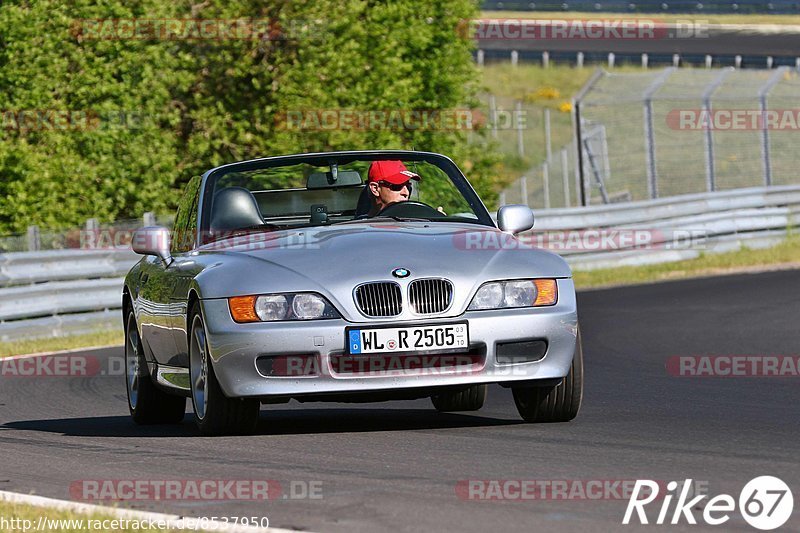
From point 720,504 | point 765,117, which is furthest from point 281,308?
point 765,117

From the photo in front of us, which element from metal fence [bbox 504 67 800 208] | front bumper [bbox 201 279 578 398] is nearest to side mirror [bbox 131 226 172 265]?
front bumper [bbox 201 279 578 398]

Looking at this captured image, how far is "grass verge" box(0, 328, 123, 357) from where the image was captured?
1784 cm

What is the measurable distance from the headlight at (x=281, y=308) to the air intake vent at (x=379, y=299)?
14cm

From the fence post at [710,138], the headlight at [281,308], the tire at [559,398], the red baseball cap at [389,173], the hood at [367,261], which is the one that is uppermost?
the red baseball cap at [389,173]

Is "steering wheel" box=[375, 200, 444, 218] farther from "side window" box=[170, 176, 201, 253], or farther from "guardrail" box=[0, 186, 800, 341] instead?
"guardrail" box=[0, 186, 800, 341]

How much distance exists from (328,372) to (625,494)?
92.7 inches

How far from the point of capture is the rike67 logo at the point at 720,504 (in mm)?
5395

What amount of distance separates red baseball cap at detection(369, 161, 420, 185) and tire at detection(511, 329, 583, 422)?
1.51 m

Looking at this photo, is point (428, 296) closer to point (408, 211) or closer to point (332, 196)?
point (408, 211)

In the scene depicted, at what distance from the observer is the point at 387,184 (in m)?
9.57

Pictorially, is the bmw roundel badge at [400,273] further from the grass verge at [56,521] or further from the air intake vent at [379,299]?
the grass verge at [56,521]

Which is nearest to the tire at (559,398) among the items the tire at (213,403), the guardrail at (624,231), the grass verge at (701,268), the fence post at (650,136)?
the tire at (213,403)

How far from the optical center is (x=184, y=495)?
21.3 feet

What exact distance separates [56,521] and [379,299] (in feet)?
8.07
